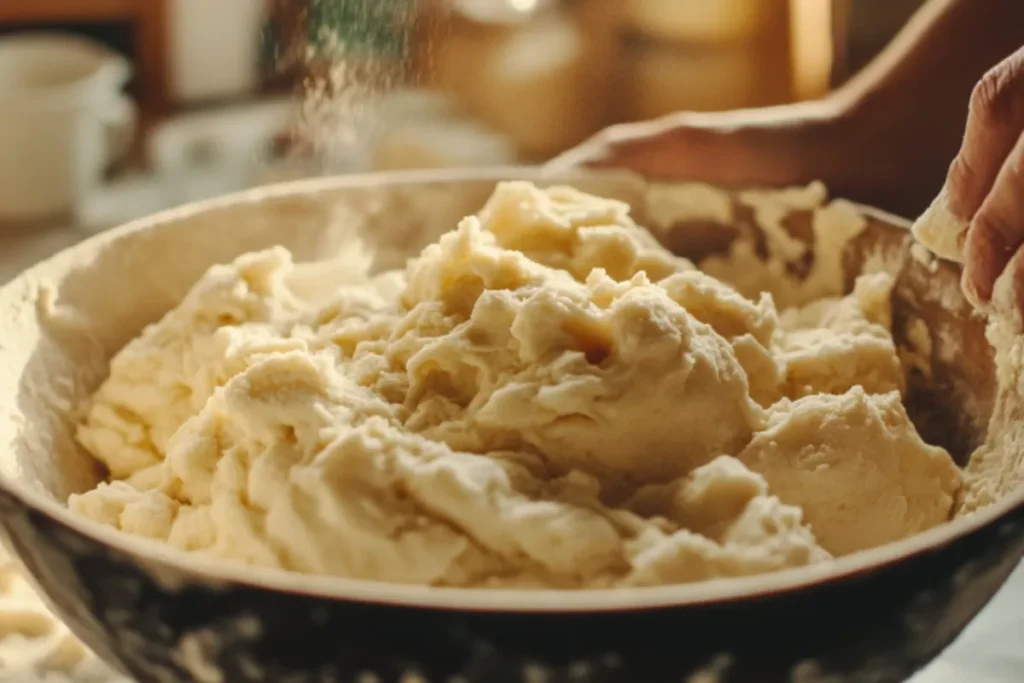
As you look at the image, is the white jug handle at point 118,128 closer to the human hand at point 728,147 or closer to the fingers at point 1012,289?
the human hand at point 728,147

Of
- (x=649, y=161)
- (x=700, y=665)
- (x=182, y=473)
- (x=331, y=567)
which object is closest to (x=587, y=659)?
(x=700, y=665)

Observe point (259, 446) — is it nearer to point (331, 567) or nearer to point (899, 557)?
point (331, 567)

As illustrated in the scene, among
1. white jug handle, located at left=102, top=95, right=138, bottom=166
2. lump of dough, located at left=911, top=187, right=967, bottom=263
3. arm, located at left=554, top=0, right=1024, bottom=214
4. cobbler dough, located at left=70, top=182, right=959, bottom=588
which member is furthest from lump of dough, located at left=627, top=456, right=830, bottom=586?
white jug handle, located at left=102, top=95, right=138, bottom=166

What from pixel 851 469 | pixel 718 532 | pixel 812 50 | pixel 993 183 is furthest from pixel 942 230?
pixel 812 50

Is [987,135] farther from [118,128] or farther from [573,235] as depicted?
[118,128]

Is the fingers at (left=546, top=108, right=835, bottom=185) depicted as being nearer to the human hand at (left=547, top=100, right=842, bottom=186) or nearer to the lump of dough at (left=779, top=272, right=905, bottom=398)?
the human hand at (left=547, top=100, right=842, bottom=186)

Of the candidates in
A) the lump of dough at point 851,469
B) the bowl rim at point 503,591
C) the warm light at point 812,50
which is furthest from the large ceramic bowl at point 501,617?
the warm light at point 812,50
